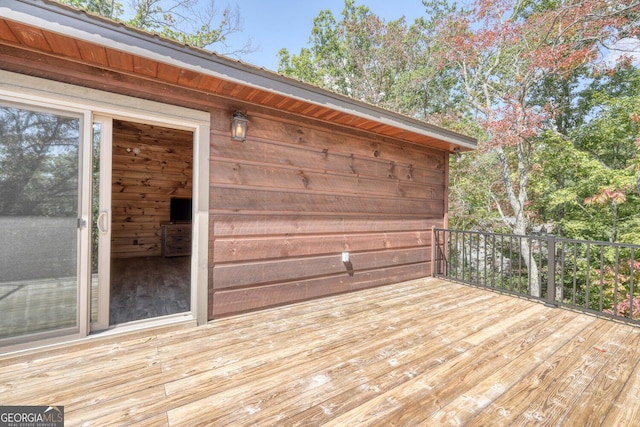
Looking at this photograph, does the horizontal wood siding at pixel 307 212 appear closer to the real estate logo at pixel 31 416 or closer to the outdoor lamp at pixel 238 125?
the outdoor lamp at pixel 238 125

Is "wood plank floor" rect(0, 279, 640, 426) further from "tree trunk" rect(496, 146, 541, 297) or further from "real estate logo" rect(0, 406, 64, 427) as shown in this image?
"tree trunk" rect(496, 146, 541, 297)

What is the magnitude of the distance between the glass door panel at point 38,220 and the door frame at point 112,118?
0.05m

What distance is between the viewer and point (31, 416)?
144 centimetres

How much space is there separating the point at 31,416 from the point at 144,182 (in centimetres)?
531

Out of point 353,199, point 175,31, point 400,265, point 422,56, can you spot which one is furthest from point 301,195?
point 422,56

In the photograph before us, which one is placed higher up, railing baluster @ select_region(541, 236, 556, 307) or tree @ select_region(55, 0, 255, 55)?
tree @ select_region(55, 0, 255, 55)

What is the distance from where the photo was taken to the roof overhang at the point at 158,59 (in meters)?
1.67

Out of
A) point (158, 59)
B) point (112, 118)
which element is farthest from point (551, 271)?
point (112, 118)

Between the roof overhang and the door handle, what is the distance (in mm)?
1127

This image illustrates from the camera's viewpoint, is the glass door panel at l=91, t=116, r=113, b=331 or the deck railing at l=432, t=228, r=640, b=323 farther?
the deck railing at l=432, t=228, r=640, b=323

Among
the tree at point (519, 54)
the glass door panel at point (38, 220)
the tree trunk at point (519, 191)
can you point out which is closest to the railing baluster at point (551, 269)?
the tree at point (519, 54)

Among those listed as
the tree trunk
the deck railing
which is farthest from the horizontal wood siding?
the tree trunk

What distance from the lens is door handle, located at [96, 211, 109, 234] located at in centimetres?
220

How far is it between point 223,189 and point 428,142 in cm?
307
